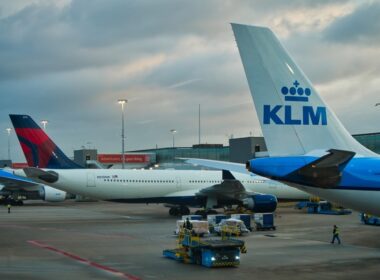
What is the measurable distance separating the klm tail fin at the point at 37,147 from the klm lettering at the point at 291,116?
28.4 m

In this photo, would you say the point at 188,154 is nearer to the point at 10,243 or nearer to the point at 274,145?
the point at 10,243

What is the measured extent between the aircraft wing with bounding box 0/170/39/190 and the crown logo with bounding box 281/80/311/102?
48183 mm

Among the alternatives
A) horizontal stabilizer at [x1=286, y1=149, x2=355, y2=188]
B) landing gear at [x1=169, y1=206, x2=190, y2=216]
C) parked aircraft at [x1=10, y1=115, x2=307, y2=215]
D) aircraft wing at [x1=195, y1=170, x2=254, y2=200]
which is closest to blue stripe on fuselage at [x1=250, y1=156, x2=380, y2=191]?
horizontal stabilizer at [x1=286, y1=149, x2=355, y2=188]

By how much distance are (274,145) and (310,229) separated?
16340 mm

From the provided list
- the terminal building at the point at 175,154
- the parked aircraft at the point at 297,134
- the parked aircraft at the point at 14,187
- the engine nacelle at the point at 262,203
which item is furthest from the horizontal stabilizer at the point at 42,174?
the terminal building at the point at 175,154

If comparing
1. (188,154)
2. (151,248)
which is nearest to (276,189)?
(151,248)

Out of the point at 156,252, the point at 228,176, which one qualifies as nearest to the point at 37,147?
the point at 228,176

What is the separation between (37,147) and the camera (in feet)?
139

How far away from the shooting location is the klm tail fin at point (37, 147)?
42.2 metres

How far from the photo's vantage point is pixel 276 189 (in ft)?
144

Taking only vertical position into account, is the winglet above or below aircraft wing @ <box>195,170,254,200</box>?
above

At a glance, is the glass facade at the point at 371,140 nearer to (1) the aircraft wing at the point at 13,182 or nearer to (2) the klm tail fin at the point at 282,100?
(1) the aircraft wing at the point at 13,182

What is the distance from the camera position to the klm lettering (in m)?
16.6

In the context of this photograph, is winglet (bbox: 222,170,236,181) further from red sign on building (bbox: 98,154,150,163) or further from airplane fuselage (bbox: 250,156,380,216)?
red sign on building (bbox: 98,154,150,163)
